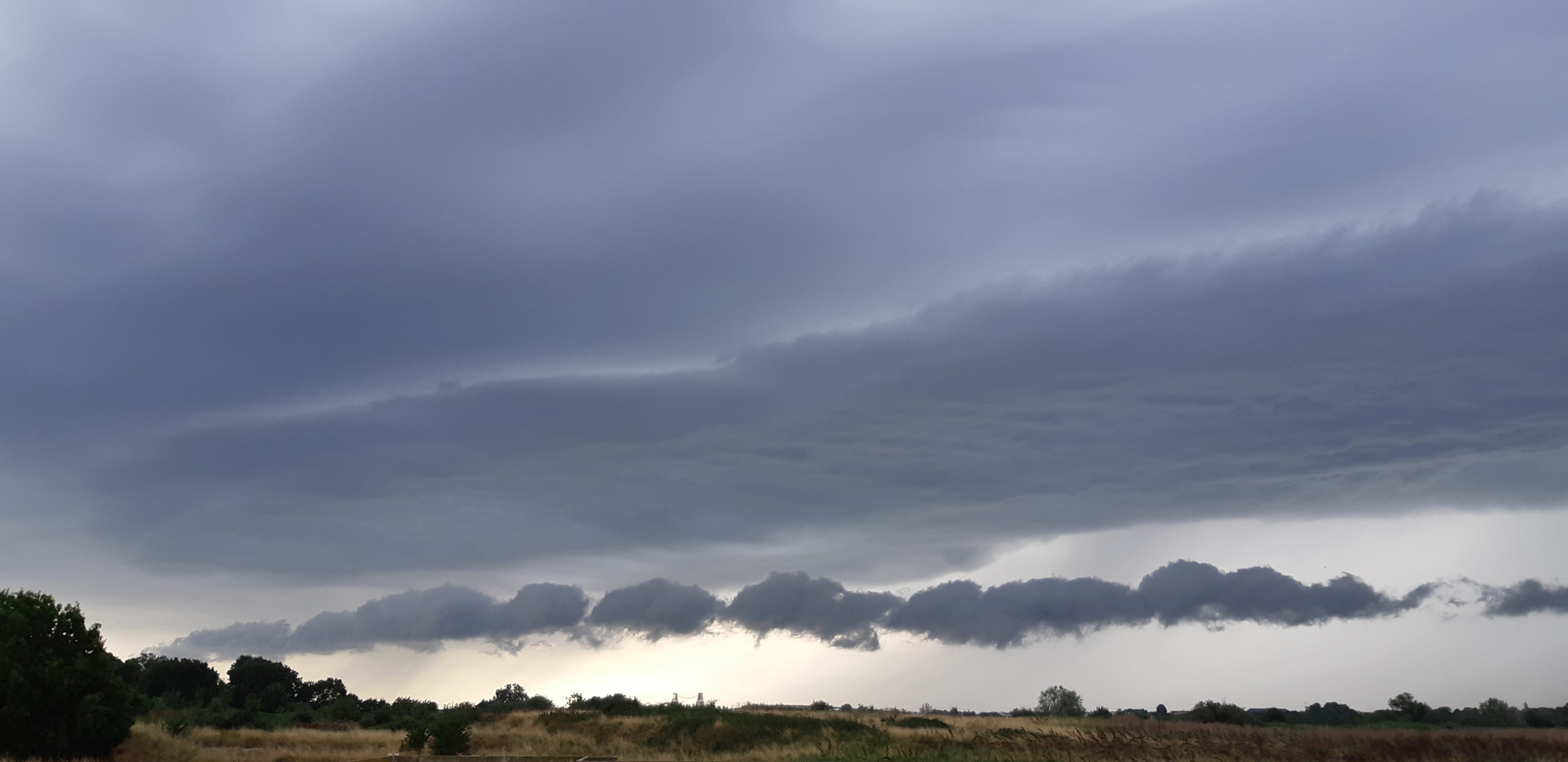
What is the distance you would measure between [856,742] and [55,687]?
26658 mm

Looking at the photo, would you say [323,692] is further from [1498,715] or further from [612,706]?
[1498,715]

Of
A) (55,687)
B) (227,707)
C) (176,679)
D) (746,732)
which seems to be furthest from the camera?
(176,679)

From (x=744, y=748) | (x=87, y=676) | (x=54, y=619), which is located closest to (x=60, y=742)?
(x=87, y=676)

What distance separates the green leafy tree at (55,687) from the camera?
30016 mm

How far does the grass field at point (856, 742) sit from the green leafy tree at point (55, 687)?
1783mm

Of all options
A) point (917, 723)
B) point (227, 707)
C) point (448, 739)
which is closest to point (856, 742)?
point (448, 739)

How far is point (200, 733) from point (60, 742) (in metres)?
16.6

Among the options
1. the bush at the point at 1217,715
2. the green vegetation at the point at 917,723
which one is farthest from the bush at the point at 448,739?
the bush at the point at 1217,715

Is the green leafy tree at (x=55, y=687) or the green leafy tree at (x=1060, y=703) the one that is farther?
the green leafy tree at (x=1060, y=703)

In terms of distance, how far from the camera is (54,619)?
3262 cm

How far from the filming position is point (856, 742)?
39281mm

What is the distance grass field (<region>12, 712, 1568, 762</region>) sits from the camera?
30969 mm

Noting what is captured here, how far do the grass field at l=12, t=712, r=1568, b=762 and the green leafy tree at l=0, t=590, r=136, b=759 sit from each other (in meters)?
1.78

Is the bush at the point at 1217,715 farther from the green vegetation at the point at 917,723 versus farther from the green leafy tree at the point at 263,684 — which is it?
the green leafy tree at the point at 263,684
